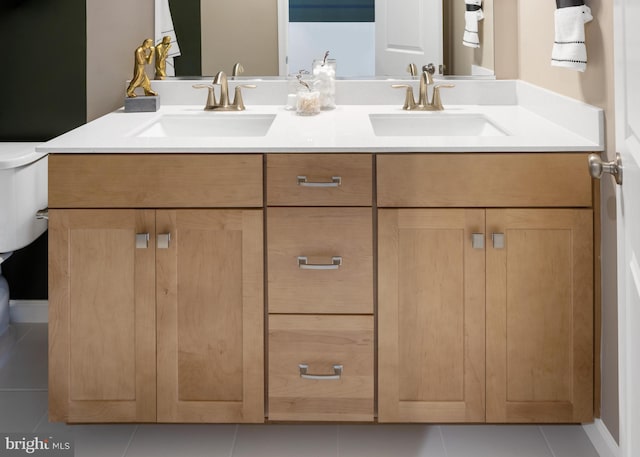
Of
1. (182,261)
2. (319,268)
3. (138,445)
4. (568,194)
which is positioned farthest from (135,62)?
(568,194)

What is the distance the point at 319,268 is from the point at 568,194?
633mm

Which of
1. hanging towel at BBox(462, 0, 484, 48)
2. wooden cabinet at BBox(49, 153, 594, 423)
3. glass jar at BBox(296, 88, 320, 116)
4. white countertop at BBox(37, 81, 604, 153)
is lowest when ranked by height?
wooden cabinet at BBox(49, 153, 594, 423)

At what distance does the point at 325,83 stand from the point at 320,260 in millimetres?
859

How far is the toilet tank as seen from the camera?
2273 millimetres

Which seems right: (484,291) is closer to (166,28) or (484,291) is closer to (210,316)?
(210,316)

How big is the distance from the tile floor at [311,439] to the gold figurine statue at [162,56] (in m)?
1.19

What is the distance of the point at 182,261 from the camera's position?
6.01 feet

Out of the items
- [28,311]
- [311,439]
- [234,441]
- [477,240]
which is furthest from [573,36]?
[28,311]

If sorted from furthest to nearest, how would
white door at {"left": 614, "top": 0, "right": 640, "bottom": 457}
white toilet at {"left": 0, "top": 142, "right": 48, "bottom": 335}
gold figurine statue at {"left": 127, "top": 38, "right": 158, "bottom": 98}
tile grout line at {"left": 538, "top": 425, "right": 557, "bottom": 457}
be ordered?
gold figurine statue at {"left": 127, "top": 38, "right": 158, "bottom": 98}, white toilet at {"left": 0, "top": 142, "right": 48, "bottom": 335}, tile grout line at {"left": 538, "top": 425, "right": 557, "bottom": 457}, white door at {"left": 614, "top": 0, "right": 640, "bottom": 457}

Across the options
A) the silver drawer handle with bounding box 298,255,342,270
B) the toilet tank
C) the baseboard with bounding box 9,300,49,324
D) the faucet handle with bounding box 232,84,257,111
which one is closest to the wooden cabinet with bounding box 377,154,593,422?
the silver drawer handle with bounding box 298,255,342,270

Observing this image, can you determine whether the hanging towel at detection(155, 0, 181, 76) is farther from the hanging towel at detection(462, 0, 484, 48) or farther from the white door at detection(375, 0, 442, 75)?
the hanging towel at detection(462, 0, 484, 48)

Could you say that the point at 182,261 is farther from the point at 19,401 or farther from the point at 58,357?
the point at 19,401

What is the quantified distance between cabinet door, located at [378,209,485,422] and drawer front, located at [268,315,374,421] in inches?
1.9

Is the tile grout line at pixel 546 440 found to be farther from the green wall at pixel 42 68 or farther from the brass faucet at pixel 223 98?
the green wall at pixel 42 68
